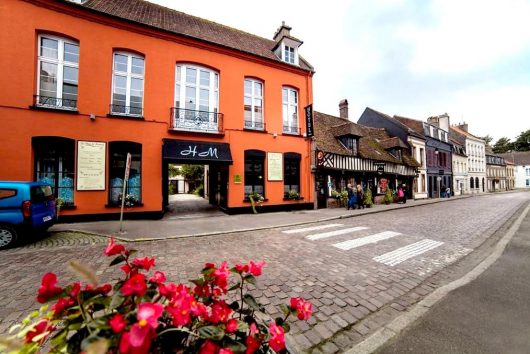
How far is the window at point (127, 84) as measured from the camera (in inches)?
402

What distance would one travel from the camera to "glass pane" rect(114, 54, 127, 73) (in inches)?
406

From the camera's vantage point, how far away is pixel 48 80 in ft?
30.4

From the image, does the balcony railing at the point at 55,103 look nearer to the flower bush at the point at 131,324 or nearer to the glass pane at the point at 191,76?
the glass pane at the point at 191,76

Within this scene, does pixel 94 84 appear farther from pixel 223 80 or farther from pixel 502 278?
pixel 502 278

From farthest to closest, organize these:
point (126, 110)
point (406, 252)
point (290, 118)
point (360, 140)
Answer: point (360, 140)
point (290, 118)
point (126, 110)
point (406, 252)

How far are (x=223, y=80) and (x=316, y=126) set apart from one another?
29.8ft

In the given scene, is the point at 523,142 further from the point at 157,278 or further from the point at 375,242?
the point at 157,278

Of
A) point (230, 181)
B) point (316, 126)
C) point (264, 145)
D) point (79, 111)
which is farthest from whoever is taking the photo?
point (316, 126)

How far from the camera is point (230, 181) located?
39.9 feet

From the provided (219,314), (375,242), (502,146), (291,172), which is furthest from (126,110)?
(502,146)

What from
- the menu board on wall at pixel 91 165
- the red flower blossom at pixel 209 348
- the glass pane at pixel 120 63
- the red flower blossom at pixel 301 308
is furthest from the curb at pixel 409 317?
the glass pane at pixel 120 63

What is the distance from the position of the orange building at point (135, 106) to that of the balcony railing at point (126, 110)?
0.04 metres

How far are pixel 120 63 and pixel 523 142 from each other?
10541cm

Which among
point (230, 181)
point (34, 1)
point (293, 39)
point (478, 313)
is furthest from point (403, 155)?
point (34, 1)
